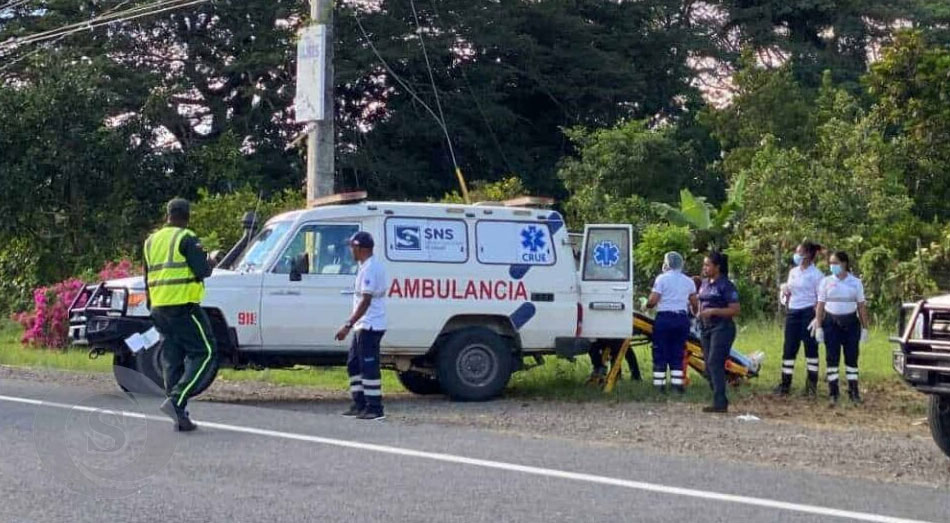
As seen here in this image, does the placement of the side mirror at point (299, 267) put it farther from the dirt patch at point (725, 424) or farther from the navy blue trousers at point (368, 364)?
the navy blue trousers at point (368, 364)

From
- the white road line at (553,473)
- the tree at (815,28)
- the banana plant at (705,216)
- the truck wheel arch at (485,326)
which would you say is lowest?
the white road line at (553,473)

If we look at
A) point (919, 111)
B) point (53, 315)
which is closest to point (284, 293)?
point (53, 315)

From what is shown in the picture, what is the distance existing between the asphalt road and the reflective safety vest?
3.03 feet

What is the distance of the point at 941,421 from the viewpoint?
9812mm

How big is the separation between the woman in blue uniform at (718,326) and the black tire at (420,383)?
10.8ft

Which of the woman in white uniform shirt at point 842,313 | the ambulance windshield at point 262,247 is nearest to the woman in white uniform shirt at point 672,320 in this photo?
the woman in white uniform shirt at point 842,313

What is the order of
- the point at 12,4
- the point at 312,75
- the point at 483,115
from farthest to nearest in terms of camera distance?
the point at 483,115 < the point at 12,4 < the point at 312,75

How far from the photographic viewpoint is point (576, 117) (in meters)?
37.2

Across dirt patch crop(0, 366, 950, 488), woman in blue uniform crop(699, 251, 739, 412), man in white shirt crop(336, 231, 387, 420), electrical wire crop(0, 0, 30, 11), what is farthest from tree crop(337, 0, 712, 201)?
man in white shirt crop(336, 231, 387, 420)

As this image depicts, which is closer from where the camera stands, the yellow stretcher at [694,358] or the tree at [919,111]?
the yellow stretcher at [694,358]

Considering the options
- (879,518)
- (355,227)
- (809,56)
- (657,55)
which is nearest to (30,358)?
(355,227)

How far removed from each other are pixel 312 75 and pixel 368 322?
23.9 feet

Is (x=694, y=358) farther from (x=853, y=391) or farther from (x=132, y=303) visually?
(x=132, y=303)

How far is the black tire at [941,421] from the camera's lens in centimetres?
977
